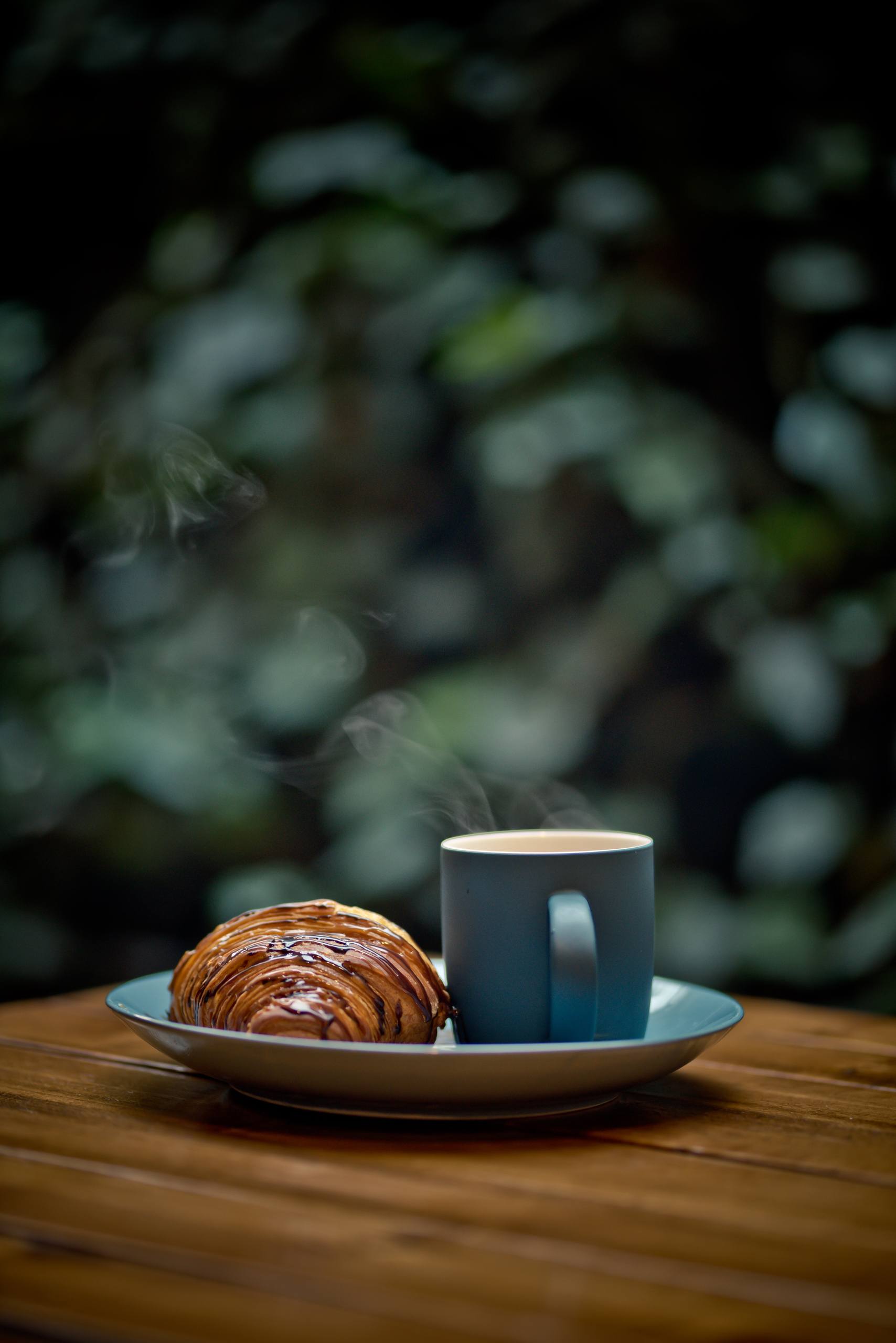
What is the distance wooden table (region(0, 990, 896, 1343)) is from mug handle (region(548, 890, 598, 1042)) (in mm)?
39

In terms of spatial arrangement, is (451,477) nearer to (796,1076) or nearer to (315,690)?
Answer: (315,690)

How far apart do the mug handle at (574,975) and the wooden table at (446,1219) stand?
0.04 m

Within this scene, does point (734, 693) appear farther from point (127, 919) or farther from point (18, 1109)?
point (18, 1109)

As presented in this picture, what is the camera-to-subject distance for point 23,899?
64.7 inches

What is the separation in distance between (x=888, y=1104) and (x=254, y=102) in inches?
58.8

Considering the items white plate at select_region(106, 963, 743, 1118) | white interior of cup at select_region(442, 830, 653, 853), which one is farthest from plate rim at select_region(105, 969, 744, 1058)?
white interior of cup at select_region(442, 830, 653, 853)

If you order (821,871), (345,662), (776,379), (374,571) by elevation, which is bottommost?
(821,871)

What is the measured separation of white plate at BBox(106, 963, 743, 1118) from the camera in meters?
0.46

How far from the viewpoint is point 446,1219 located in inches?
15.6

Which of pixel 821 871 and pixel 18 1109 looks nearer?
pixel 18 1109

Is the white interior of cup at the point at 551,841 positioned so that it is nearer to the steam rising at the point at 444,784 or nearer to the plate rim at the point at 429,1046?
the plate rim at the point at 429,1046

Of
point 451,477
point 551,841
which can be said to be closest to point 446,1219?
point 551,841

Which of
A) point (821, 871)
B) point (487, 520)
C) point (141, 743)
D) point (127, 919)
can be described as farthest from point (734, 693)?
point (127, 919)

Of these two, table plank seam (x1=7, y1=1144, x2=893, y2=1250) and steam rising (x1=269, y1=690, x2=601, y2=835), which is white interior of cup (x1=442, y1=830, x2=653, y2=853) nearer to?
table plank seam (x1=7, y1=1144, x2=893, y2=1250)
